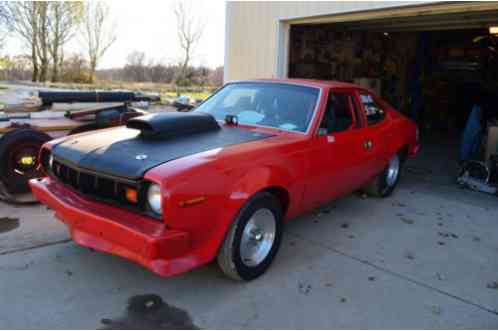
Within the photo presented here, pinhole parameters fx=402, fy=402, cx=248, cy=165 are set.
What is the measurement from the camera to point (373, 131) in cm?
471

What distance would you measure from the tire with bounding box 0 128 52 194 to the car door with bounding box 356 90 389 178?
3738 millimetres

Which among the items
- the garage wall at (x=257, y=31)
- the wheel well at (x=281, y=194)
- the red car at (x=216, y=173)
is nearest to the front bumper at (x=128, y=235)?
the red car at (x=216, y=173)

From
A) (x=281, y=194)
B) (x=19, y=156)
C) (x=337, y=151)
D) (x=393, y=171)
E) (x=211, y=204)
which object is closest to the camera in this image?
(x=211, y=204)

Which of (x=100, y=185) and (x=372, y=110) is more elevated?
(x=372, y=110)

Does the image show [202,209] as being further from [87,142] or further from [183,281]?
[87,142]

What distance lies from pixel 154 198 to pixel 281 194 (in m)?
1.22

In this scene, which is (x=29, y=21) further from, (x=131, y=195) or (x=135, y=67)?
(x=131, y=195)

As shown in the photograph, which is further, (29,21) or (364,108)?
(29,21)

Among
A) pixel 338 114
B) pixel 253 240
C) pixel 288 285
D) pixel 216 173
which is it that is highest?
pixel 338 114

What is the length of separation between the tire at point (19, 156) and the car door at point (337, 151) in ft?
10.5

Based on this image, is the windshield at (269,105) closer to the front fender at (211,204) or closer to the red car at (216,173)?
the red car at (216,173)

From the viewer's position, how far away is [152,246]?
2434mm

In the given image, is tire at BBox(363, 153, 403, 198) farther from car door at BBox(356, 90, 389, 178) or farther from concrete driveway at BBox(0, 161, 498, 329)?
concrete driveway at BBox(0, 161, 498, 329)

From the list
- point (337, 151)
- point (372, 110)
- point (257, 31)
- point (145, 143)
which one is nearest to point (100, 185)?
point (145, 143)
